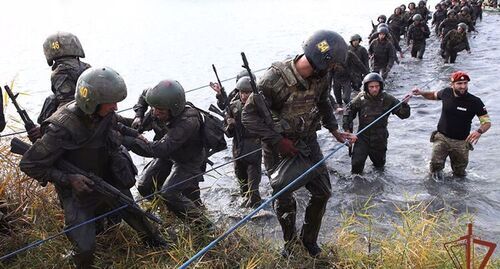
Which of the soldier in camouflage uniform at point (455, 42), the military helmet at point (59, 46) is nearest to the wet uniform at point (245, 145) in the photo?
the military helmet at point (59, 46)

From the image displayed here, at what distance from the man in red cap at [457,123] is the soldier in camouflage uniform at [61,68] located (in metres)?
4.47

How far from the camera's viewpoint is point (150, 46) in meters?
24.6

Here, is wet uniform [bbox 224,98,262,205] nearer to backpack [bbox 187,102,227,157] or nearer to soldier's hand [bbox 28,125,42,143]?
backpack [bbox 187,102,227,157]

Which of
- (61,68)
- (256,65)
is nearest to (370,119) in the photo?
(61,68)

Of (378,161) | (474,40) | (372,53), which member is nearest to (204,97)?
(372,53)

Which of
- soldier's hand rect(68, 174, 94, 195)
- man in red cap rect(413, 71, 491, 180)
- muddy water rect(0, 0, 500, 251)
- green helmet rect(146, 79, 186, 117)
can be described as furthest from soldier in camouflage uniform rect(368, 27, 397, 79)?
soldier's hand rect(68, 174, 94, 195)

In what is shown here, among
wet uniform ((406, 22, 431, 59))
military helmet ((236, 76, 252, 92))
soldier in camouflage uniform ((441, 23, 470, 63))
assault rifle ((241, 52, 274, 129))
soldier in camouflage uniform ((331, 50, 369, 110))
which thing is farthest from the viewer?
wet uniform ((406, 22, 431, 59))

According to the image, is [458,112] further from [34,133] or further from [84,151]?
[34,133]

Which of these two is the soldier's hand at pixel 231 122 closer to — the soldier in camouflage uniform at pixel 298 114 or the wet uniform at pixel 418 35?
the soldier in camouflage uniform at pixel 298 114

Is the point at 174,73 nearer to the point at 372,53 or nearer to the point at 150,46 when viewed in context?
the point at 150,46

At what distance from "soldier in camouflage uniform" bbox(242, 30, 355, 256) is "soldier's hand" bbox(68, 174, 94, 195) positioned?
142cm

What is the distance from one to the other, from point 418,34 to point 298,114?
14041 mm

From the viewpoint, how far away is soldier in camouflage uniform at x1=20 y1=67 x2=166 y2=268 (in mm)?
3496

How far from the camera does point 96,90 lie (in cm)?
353
